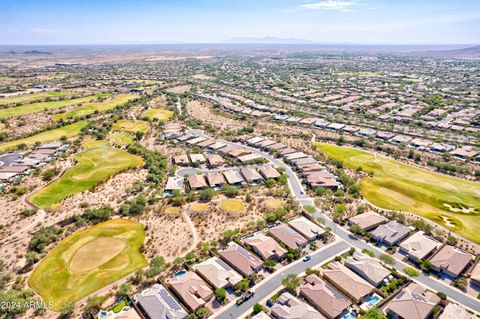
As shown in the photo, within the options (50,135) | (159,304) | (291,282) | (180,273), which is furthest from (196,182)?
(50,135)

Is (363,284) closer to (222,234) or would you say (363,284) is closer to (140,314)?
(222,234)

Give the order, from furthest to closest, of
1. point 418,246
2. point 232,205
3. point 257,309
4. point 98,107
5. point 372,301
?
point 98,107, point 232,205, point 418,246, point 372,301, point 257,309

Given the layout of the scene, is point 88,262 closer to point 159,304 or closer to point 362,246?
point 159,304

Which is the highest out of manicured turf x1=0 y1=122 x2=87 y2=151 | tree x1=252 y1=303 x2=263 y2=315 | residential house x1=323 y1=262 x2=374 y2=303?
manicured turf x1=0 y1=122 x2=87 y2=151

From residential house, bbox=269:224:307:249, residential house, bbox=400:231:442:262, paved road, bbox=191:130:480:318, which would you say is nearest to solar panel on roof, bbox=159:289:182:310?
residential house, bbox=269:224:307:249

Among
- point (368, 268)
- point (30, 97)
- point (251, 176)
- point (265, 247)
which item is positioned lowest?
point (368, 268)

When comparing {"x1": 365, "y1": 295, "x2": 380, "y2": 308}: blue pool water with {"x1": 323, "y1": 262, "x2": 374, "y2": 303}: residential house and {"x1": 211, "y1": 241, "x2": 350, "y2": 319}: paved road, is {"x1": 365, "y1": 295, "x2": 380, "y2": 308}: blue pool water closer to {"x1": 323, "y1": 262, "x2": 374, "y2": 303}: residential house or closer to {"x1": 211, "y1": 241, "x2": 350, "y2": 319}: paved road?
{"x1": 323, "y1": 262, "x2": 374, "y2": 303}: residential house

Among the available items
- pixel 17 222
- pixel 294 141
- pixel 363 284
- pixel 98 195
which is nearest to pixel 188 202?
pixel 98 195
